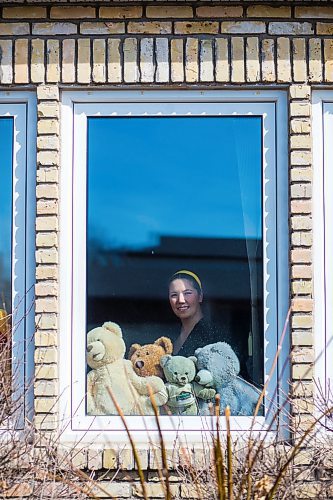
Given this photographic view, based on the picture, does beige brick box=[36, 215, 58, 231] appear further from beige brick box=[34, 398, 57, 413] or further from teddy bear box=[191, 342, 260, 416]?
teddy bear box=[191, 342, 260, 416]

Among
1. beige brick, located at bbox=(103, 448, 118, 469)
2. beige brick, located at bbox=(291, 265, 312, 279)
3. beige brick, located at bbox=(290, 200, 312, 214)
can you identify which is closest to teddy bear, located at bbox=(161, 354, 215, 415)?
beige brick, located at bbox=(103, 448, 118, 469)

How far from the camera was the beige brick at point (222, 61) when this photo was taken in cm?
442

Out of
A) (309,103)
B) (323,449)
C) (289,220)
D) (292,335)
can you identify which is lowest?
(323,449)

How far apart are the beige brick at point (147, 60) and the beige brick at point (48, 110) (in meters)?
0.52

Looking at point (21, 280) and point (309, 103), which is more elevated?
point (309, 103)

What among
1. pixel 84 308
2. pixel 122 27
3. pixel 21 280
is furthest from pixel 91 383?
pixel 122 27

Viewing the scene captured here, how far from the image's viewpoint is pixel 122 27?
445cm

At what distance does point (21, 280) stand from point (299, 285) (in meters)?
1.57

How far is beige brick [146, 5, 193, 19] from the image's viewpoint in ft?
14.6

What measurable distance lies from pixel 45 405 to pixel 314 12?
2678 mm

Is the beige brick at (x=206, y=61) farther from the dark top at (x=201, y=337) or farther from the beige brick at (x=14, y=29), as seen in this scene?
the dark top at (x=201, y=337)

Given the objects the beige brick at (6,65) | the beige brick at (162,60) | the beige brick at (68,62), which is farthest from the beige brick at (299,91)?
the beige brick at (6,65)

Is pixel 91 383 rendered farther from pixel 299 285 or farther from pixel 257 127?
pixel 257 127

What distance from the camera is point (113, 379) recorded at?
4.48 meters
